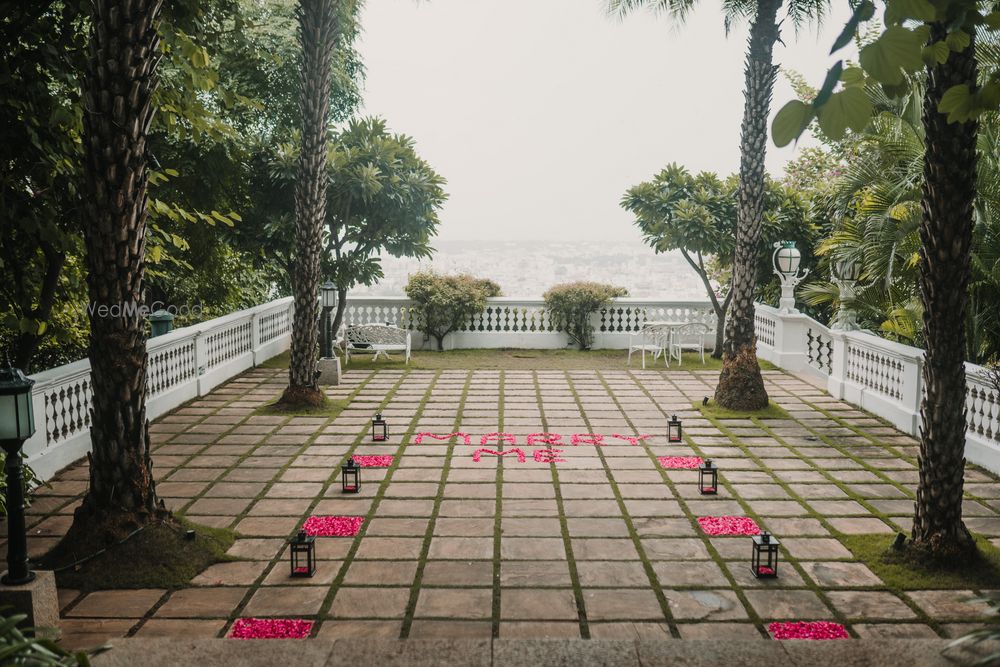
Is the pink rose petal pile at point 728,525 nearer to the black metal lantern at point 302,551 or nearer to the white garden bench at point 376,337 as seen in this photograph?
the black metal lantern at point 302,551

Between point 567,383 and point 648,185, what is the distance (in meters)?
4.82

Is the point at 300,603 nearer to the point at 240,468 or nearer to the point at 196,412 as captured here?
the point at 240,468

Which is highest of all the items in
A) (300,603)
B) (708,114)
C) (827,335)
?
(708,114)

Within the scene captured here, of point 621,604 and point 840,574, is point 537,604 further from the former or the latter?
point 840,574

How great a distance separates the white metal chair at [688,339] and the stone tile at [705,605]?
10078 millimetres

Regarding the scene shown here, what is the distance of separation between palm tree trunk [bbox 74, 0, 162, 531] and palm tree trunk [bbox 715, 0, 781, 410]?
25.3 ft

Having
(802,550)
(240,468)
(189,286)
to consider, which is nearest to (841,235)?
(802,550)

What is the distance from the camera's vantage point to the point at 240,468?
Result: 26.9ft

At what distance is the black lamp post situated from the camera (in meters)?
4.50

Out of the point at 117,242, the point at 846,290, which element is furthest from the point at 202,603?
the point at 846,290

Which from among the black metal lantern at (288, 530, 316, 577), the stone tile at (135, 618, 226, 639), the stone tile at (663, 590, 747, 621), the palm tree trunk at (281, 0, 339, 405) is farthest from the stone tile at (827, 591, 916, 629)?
the palm tree trunk at (281, 0, 339, 405)

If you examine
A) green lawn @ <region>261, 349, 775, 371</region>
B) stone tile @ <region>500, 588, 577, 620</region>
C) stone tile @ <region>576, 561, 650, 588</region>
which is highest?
green lawn @ <region>261, 349, 775, 371</region>

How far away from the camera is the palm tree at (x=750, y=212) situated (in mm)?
10734

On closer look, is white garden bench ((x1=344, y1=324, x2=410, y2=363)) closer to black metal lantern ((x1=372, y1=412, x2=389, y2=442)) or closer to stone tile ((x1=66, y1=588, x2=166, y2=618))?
black metal lantern ((x1=372, y1=412, x2=389, y2=442))
